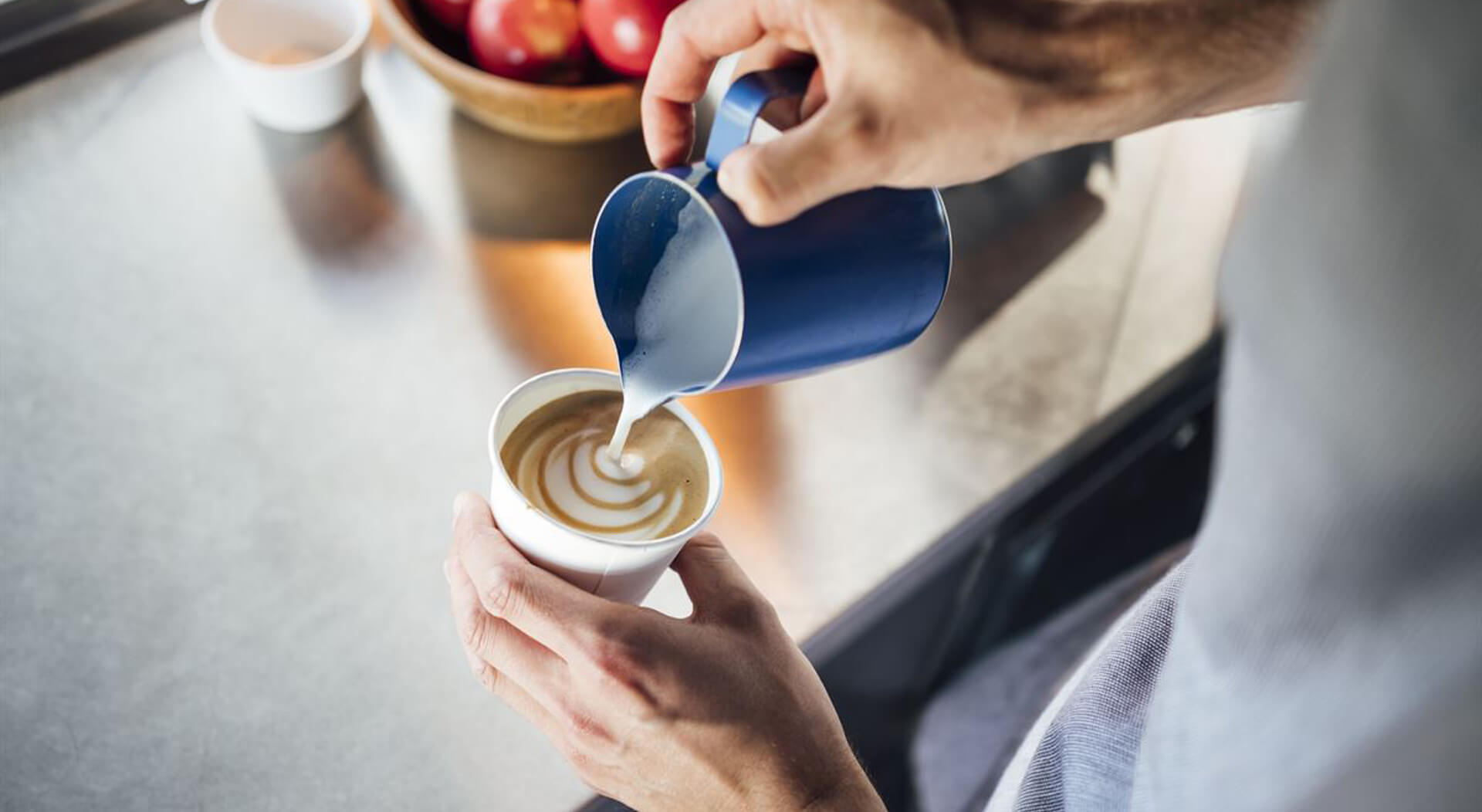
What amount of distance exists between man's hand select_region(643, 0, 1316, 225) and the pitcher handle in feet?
0.08

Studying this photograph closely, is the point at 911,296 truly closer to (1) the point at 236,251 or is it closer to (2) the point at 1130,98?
(2) the point at 1130,98

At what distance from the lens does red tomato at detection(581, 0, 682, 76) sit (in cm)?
116

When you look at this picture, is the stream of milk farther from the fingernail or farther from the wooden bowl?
the wooden bowl

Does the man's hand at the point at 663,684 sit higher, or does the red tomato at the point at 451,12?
the red tomato at the point at 451,12

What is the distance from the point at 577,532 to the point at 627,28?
1.92 ft

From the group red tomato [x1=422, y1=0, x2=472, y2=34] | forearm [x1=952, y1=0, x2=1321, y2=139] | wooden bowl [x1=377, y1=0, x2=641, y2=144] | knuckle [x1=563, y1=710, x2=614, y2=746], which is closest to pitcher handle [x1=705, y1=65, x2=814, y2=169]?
forearm [x1=952, y1=0, x2=1321, y2=139]

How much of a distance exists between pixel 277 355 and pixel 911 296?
63 cm

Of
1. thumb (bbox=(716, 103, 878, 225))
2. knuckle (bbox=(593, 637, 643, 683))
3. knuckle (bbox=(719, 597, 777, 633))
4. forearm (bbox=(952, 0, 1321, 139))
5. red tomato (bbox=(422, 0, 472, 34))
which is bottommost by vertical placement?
knuckle (bbox=(719, 597, 777, 633))

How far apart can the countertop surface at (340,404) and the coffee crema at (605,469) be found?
0.54 feet

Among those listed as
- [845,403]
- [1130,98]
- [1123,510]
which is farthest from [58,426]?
[1123,510]

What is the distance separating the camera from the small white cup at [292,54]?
119 cm

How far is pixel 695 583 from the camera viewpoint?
2.87ft

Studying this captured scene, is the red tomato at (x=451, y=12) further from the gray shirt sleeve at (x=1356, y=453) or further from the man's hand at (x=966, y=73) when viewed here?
the gray shirt sleeve at (x=1356, y=453)

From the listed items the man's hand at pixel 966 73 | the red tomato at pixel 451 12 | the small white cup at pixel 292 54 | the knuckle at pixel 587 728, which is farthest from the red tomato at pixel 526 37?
the knuckle at pixel 587 728
